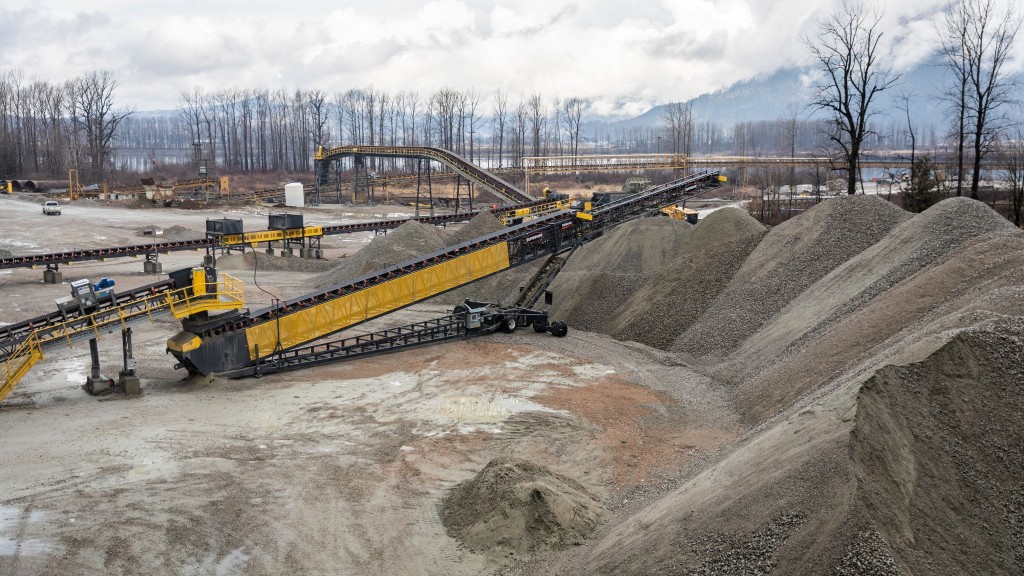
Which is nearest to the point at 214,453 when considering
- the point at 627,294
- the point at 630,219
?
the point at 627,294

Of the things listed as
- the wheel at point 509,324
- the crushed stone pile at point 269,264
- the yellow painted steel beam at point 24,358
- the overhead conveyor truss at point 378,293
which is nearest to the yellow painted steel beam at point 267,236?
the crushed stone pile at point 269,264

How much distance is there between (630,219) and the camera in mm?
29812

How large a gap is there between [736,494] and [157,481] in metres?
10.3

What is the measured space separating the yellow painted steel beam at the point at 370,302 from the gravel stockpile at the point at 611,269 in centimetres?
352

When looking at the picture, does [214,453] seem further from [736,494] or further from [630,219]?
[630,219]

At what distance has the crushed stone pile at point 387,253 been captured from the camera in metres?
35.5

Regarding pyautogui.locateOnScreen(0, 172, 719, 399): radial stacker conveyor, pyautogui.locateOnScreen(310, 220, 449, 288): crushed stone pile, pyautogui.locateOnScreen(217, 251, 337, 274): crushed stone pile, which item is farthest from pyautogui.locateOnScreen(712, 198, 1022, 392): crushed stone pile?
pyautogui.locateOnScreen(217, 251, 337, 274): crushed stone pile

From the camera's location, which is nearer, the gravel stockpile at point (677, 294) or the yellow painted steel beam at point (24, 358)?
the yellow painted steel beam at point (24, 358)

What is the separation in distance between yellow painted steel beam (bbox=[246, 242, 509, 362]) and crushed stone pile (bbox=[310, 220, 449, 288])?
9.04 metres

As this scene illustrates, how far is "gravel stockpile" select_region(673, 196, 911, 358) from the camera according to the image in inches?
915

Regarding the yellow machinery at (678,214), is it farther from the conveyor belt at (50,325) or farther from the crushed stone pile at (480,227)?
the conveyor belt at (50,325)

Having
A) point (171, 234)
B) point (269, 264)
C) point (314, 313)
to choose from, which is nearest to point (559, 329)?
point (314, 313)

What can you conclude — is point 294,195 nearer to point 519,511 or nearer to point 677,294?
point 677,294

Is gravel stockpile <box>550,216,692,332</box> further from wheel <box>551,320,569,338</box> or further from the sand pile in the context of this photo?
the sand pile
